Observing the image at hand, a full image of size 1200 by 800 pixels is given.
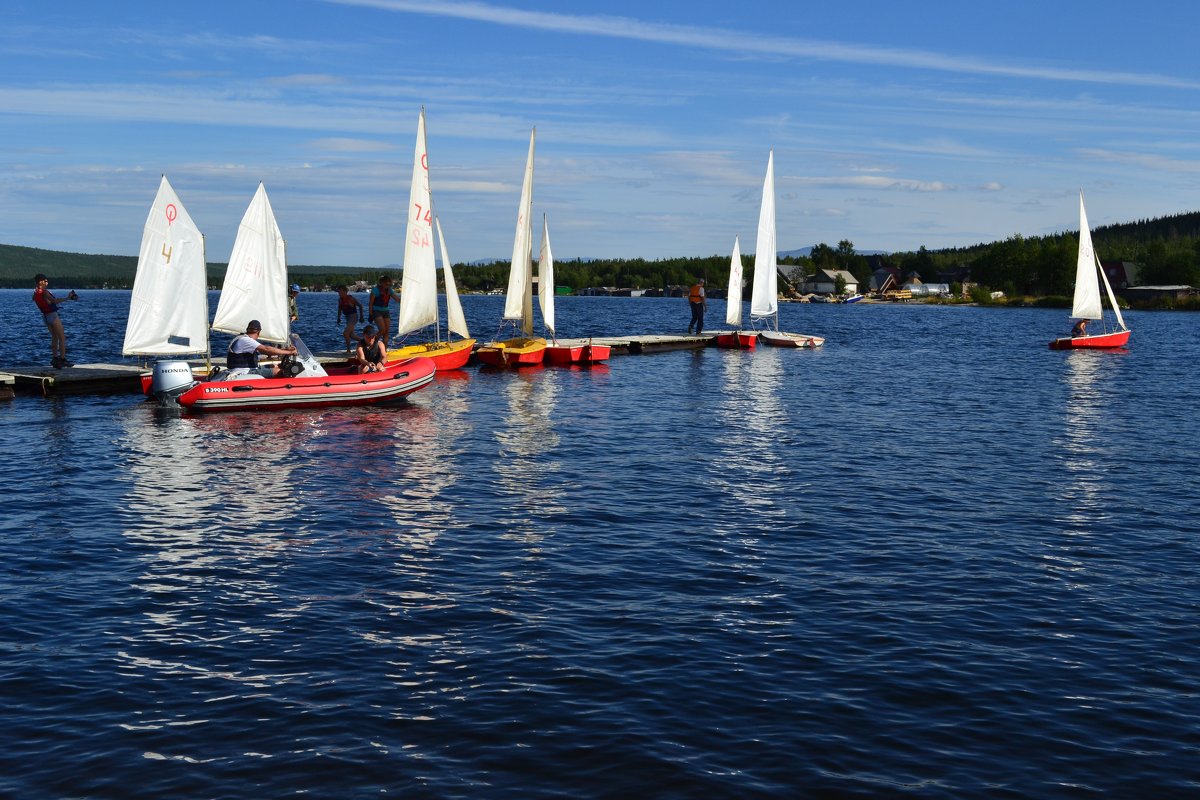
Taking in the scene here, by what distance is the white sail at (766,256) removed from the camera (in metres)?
63.7

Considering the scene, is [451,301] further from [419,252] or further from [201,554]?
[201,554]

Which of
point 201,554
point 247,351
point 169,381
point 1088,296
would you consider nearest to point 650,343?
point 1088,296

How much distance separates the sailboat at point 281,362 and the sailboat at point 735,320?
32951 mm

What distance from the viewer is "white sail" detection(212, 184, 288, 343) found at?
33.3m

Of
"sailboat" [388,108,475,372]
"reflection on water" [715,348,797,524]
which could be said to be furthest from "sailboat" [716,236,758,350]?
"sailboat" [388,108,475,372]

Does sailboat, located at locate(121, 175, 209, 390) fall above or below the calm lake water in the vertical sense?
above

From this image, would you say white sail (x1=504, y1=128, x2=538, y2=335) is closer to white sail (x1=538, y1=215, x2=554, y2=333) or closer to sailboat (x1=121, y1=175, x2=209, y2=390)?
white sail (x1=538, y1=215, x2=554, y2=333)

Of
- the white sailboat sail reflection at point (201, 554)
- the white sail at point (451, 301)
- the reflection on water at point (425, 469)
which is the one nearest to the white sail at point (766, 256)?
the white sail at point (451, 301)

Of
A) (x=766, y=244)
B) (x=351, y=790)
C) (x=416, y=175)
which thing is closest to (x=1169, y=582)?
(x=351, y=790)

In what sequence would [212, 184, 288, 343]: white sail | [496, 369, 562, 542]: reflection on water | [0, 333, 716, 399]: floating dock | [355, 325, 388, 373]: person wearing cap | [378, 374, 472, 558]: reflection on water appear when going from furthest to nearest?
[0, 333, 716, 399]: floating dock < [355, 325, 388, 373]: person wearing cap < [212, 184, 288, 343]: white sail < [496, 369, 562, 542]: reflection on water < [378, 374, 472, 558]: reflection on water

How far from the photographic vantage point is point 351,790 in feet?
29.2

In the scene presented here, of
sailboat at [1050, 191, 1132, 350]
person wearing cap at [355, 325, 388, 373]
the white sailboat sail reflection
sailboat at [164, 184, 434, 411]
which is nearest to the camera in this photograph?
the white sailboat sail reflection

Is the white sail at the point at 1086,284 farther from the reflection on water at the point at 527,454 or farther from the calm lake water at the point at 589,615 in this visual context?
the calm lake water at the point at 589,615

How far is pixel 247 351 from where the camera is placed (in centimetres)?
3119
